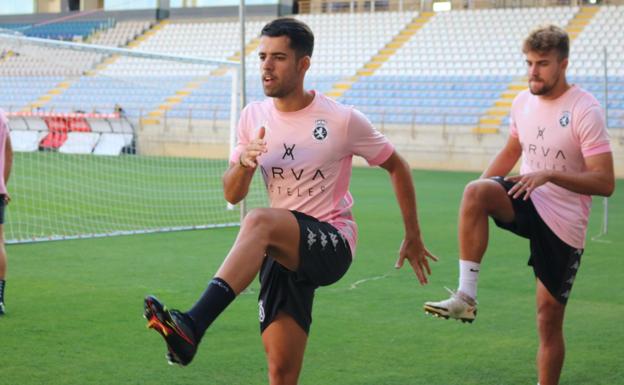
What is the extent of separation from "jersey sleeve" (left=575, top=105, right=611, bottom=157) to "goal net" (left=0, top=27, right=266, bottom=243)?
8.22 meters

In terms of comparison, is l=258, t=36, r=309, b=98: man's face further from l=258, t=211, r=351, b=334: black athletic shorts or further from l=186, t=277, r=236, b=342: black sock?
l=186, t=277, r=236, b=342: black sock

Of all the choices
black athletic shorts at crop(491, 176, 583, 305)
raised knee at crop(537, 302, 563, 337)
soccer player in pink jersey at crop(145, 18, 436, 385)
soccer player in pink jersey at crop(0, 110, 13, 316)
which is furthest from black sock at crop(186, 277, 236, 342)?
soccer player in pink jersey at crop(0, 110, 13, 316)

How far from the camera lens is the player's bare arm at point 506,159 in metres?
5.11

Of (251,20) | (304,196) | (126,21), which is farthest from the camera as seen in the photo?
(126,21)

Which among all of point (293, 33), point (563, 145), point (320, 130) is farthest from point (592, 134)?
point (293, 33)

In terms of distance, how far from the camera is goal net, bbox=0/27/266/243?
14.4 metres

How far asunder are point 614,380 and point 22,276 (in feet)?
18.9

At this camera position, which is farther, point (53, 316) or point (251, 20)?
point (251, 20)

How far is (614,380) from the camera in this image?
5.61m

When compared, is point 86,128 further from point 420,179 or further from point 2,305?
point 2,305

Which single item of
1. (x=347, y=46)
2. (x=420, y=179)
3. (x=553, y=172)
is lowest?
(x=420, y=179)

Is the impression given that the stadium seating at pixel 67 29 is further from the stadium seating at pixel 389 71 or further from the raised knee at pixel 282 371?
the raised knee at pixel 282 371

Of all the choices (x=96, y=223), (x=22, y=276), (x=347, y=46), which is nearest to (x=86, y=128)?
(x=347, y=46)

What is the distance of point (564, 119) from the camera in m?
4.87
